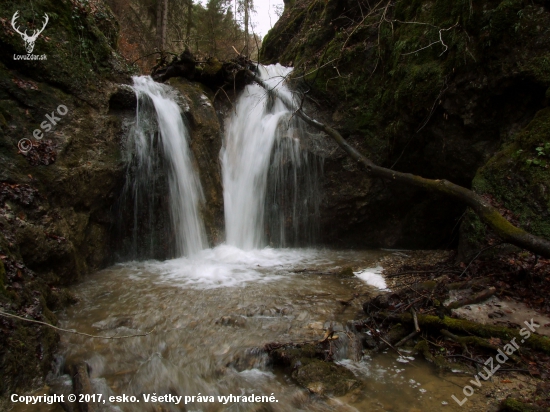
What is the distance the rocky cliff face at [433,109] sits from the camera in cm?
525

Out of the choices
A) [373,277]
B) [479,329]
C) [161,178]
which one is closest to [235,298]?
[373,277]

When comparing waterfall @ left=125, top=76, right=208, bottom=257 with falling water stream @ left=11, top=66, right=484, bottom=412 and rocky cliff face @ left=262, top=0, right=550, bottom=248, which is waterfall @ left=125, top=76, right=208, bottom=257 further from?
rocky cliff face @ left=262, top=0, right=550, bottom=248

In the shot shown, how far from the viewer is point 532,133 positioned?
200 inches

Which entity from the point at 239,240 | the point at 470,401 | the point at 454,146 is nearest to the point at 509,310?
the point at 470,401

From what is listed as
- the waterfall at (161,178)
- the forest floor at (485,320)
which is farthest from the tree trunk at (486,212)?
the waterfall at (161,178)

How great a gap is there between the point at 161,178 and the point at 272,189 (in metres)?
2.81

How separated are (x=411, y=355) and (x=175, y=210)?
18.0 feet

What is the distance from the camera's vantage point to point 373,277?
18.9ft

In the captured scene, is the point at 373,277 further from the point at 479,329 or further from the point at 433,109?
→ the point at 433,109

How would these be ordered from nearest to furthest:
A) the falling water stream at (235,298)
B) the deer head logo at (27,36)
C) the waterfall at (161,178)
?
the falling water stream at (235,298) → the deer head logo at (27,36) → the waterfall at (161,178)

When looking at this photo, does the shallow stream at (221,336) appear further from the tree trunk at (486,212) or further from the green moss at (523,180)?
the green moss at (523,180)

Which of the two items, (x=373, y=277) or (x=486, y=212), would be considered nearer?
(x=486, y=212)

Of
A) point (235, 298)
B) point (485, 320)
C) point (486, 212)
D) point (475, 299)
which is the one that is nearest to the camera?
point (485, 320)

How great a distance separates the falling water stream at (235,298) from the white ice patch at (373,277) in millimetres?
22
